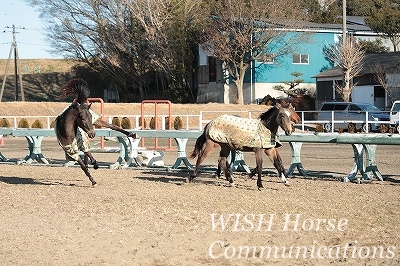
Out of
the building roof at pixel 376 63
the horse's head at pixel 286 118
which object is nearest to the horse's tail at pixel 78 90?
the horse's head at pixel 286 118

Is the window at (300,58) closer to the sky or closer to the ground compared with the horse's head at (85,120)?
closer to the sky

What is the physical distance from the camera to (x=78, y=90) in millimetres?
14758

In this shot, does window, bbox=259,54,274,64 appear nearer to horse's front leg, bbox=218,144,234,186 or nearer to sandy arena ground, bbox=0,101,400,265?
sandy arena ground, bbox=0,101,400,265

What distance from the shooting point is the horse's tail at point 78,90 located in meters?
14.7

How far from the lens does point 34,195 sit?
13.6 metres

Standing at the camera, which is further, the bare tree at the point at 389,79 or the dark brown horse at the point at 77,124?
the bare tree at the point at 389,79

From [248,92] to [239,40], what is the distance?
550 cm

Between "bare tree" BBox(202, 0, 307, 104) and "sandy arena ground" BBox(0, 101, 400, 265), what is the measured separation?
40318 millimetres

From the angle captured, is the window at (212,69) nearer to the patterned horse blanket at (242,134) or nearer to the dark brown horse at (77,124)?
the dark brown horse at (77,124)

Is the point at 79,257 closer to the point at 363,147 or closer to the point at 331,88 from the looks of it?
the point at 363,147

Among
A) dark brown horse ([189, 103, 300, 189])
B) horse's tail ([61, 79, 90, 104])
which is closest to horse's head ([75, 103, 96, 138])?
horse's tail ([61, 79, 90, 104])

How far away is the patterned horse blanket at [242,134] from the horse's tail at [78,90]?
9.21 feet

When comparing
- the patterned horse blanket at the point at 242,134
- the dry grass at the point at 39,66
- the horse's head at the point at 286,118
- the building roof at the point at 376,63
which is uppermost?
the dry grass at the point at 39,66

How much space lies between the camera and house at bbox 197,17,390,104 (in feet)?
192
